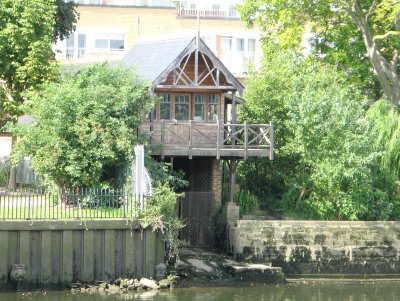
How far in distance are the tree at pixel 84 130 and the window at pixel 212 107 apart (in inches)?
159

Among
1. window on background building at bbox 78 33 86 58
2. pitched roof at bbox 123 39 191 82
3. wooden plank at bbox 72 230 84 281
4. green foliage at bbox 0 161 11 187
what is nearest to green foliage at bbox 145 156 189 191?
pitched roof at bbox 123 39 191 82

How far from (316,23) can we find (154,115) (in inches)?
342

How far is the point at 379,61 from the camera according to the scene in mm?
37625

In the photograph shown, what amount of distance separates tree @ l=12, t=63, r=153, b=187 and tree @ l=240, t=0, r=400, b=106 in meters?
8.07

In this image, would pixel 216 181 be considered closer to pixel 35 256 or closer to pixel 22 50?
pixel 22 50

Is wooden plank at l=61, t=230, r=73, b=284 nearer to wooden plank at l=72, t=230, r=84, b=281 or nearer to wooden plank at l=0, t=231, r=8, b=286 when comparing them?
wooden plank at l=72, t=230, r=84, b=281

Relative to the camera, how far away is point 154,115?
1421 inches

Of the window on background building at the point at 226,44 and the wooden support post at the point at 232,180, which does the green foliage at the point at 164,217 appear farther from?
the window on background building at the point at 226,44

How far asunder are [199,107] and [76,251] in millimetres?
9498

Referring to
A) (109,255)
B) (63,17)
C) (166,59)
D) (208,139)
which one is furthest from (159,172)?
(63,17)

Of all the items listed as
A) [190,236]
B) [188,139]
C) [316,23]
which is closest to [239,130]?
[188,139]

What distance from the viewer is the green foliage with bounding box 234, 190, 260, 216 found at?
120 ft

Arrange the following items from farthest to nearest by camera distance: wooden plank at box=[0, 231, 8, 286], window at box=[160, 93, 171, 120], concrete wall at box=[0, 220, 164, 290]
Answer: window at box=[160, 93, 171, 120]
concrete wall at box=[0, 220, 164, 290]
wooden plank at box=[0, 231, 8, 286]

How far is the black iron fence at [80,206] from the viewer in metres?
29.6
